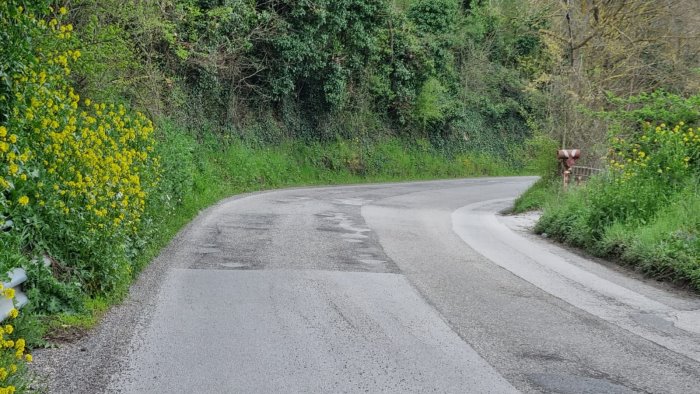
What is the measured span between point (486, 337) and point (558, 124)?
15269mm

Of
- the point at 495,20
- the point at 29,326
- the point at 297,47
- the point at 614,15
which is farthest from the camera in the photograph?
the point at 495,20

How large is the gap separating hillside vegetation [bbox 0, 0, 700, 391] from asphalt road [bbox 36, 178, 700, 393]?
0.67 m

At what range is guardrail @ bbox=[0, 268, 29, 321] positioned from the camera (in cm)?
506

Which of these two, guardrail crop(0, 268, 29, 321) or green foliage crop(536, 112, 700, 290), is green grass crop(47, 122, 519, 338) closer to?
guardrail crop(0, 268, 29, 321)

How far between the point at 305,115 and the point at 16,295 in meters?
28.3

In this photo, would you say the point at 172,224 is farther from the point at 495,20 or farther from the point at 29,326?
the point at 495,20

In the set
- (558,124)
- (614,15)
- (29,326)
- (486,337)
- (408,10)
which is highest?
(408,10)

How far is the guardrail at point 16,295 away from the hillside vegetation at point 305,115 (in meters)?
0.11

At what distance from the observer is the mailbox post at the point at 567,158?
61.9 feet

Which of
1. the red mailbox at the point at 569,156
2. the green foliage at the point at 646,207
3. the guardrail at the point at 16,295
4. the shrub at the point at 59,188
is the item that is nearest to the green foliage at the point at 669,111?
the green foliage at the point at 646,207

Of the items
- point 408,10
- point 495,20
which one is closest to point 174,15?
point 408,10

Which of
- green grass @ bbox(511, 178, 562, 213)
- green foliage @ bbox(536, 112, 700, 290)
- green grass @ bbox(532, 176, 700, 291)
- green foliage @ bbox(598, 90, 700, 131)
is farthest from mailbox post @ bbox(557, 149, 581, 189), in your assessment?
green foliage @ bbox(536, 112, 700, 290)

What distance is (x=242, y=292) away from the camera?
323 inches

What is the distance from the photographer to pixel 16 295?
18.9ft
